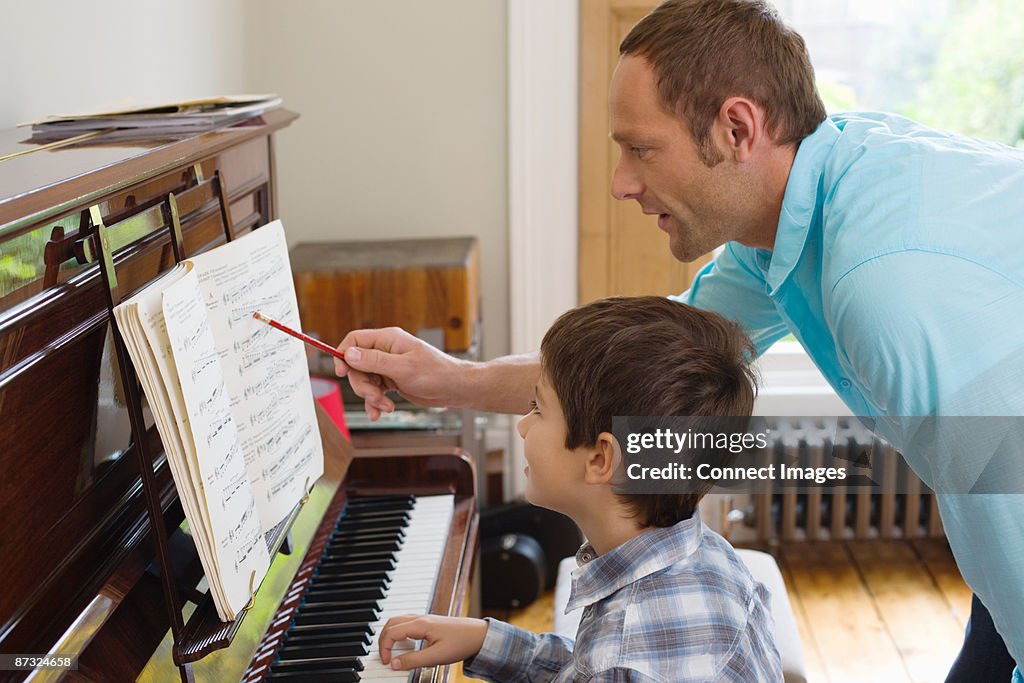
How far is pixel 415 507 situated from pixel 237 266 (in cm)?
65

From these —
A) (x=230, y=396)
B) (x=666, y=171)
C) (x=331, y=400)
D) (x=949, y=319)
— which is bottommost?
(x=331, y=400)

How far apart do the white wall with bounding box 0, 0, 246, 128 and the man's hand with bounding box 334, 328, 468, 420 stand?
25.7 inches

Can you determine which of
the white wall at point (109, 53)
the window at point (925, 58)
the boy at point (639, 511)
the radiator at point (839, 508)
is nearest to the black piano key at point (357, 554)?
the boy at point (639, 511)

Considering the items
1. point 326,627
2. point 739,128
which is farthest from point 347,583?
point 739,128

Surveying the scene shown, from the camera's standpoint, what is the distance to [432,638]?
1.36 meters

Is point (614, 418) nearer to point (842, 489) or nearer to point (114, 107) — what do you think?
point (114, 107)

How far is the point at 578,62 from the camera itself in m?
3.07

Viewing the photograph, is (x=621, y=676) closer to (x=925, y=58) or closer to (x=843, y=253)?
(x=843, y=253)

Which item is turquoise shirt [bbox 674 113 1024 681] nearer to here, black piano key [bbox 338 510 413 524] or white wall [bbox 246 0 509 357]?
black piano key [bbox 338 510 413 524]

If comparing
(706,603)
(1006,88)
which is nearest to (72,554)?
(706,603)

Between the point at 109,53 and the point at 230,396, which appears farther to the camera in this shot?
the point at 109,53

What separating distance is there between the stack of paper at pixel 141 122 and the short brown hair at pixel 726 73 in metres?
0.65

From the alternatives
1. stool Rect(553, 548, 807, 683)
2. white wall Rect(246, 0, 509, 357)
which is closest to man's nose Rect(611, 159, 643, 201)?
stool Rect(553, 548, 807, 683)

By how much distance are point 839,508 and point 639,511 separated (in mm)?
2222
